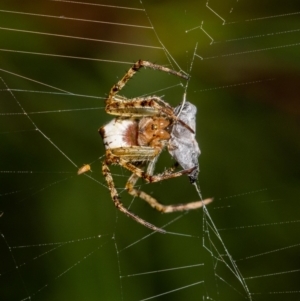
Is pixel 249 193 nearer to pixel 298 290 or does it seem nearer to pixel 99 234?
pixel 298 290

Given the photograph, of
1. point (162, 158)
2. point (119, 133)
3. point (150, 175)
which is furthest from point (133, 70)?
point (162, 158)

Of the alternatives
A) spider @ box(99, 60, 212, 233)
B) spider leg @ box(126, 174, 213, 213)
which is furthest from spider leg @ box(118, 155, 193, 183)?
spider leg @ box(126, 174, 213, 213)

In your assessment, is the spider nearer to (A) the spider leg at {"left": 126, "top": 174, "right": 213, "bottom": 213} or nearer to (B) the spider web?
A: (A) the spider leg at {"left": 126, "top": 174, "right": 213, "bottom": 213}

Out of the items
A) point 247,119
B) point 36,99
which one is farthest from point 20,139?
point 247,119

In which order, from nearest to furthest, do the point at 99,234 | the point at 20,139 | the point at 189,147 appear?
the point at 189,147
the point at 99,234
the point at 20,139

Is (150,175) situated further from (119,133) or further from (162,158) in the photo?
(162,158)

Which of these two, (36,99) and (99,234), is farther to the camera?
(36,99)
